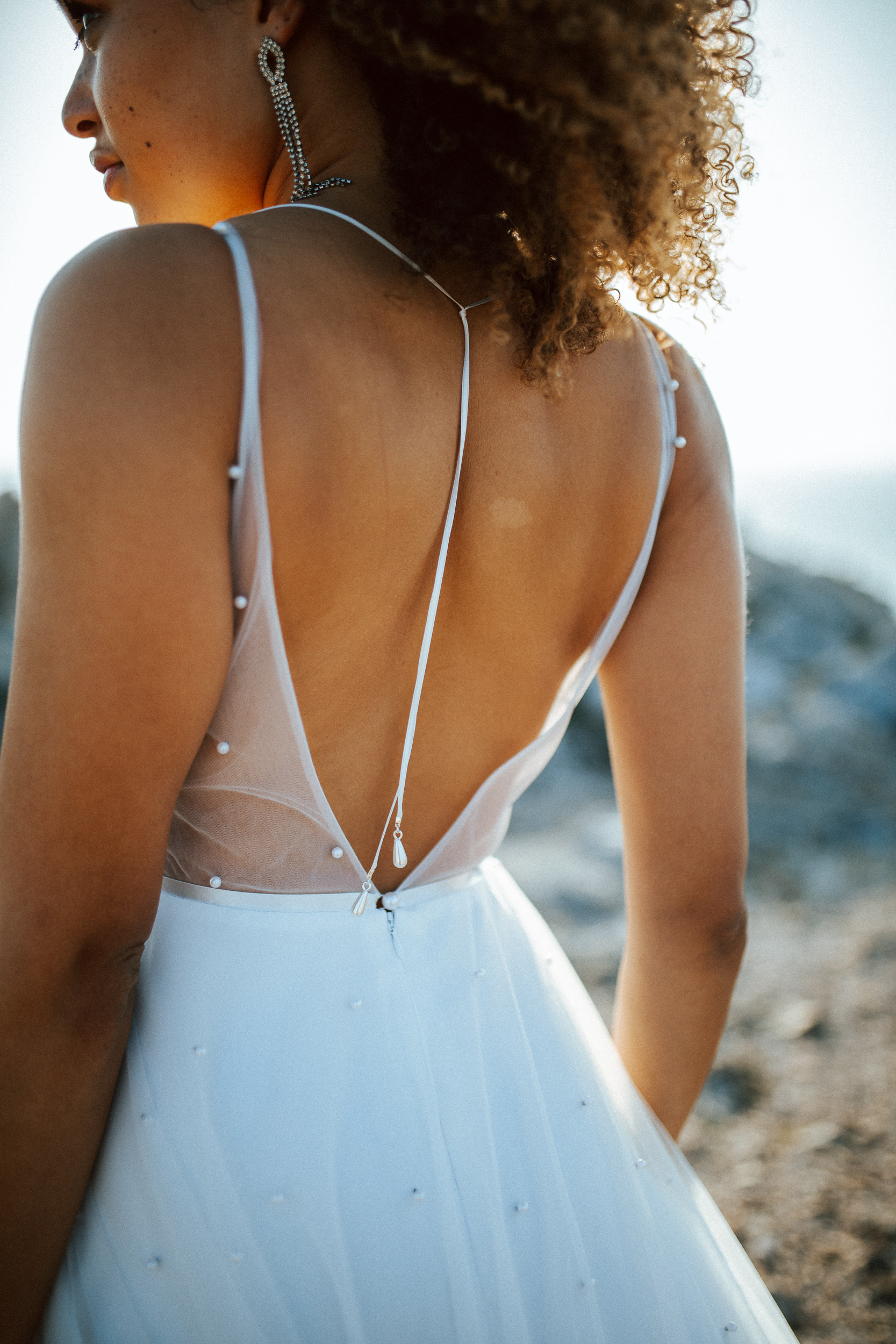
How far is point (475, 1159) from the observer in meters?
0.94

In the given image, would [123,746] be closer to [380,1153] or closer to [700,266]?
[380,1153]

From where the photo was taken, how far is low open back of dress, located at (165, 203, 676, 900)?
77 centimetres

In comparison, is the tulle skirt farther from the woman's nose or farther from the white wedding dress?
the woman's nose

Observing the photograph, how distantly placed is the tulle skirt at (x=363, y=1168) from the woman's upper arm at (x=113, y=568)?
0.67ft

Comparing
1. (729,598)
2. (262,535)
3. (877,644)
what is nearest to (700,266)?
(729,598)

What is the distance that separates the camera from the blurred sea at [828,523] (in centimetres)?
816

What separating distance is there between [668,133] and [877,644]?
6691 mm

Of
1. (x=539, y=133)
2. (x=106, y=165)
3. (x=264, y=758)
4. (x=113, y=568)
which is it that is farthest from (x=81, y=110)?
(x=264, y=758)

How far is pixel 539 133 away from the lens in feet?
Result: 2.82

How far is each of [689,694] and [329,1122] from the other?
675mm

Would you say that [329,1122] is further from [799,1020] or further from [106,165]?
[799,1020]

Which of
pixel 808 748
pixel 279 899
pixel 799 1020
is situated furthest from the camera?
pixel 808 748

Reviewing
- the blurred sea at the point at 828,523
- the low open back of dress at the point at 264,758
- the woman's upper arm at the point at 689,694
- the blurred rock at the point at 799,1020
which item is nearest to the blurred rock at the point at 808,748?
the blurred sea at the point at 828,523

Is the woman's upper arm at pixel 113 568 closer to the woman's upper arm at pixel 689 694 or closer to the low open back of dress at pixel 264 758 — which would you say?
the low open back of dress at pixel 264 758
